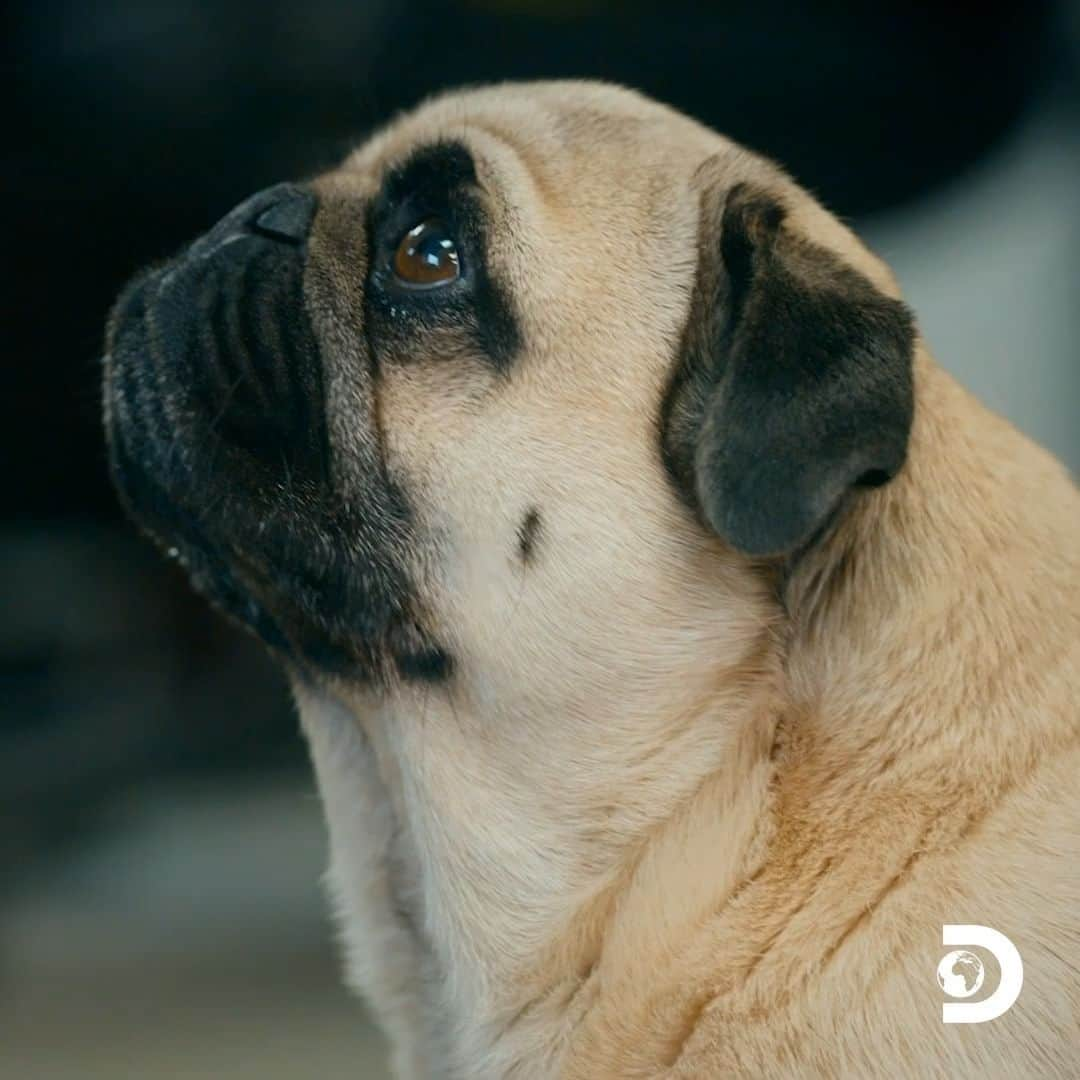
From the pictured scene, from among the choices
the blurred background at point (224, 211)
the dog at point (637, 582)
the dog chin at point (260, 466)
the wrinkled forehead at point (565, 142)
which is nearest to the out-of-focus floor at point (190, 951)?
the blurred background at point (224, 211)

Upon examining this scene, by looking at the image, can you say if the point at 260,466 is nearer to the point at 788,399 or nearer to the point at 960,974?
the point at 788,399

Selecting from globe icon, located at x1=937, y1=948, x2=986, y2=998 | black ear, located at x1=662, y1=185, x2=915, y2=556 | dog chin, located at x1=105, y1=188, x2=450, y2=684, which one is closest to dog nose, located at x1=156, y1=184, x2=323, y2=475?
dog chin, located at x1=105, y1=188, x2=450, y2=684

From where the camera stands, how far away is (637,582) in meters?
1.02

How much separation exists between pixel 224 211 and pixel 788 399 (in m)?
0.78

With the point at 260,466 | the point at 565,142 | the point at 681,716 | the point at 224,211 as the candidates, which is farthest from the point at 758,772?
the point at 224,211

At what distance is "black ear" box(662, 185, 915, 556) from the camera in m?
0.88

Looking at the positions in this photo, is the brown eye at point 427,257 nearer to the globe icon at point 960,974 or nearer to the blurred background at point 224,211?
the blurred background at point 224,211

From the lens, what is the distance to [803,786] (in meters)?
0.95

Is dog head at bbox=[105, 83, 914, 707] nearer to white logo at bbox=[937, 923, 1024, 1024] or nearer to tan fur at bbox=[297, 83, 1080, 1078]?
tan fur at bbox=[297, 83, 1080, 1078]

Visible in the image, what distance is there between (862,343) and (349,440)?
16.3 inches

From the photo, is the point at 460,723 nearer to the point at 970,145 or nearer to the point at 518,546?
the point at 518,546

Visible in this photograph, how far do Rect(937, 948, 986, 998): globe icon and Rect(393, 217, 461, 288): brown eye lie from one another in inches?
25.4

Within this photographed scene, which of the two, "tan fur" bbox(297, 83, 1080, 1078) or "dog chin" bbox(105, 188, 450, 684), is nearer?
"tan fur" bbox(297, 83, 1080, 1078)

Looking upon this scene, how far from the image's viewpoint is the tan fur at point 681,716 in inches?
35.7
